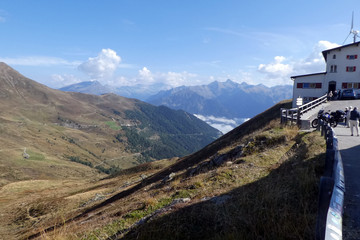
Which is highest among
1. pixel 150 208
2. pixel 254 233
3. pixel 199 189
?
pixel 254 233

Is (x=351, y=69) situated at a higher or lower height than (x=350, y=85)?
higher

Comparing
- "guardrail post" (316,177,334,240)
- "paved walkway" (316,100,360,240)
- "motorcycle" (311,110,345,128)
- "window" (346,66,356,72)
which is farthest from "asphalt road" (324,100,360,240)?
"window" (346,66,356,72)

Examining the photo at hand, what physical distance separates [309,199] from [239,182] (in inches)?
142

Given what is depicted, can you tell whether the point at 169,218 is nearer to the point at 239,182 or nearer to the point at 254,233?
the point at 254,233

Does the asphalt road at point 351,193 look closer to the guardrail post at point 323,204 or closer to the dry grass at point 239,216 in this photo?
the dry grass at point 239,216

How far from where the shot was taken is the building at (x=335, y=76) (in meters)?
43.9

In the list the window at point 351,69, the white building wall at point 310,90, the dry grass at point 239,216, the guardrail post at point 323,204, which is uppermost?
the window at point 351,69

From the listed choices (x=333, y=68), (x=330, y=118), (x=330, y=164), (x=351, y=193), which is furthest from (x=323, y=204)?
(x=333, y=68)

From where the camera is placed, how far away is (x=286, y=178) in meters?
7.38

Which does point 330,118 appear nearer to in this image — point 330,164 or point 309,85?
point 330,164

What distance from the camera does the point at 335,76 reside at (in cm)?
4469

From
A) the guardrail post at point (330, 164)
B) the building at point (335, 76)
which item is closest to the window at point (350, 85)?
the building at point (335, 76)

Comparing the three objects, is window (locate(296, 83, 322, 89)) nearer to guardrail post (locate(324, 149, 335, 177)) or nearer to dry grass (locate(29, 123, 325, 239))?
dry grass (locate(29, 123, 325, 239))

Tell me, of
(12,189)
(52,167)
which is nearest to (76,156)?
→ (52,167)
